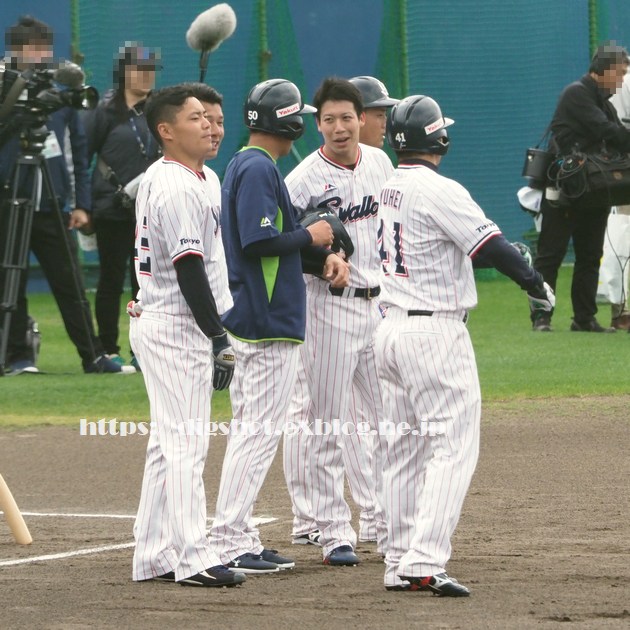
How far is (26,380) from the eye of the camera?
11469 mm

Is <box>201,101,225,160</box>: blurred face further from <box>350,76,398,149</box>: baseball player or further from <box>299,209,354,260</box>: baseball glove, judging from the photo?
<box>350,76,398,149</box>: baseball player

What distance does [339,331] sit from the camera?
6.23 meters

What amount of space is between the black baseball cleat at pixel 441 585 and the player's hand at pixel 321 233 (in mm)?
1437

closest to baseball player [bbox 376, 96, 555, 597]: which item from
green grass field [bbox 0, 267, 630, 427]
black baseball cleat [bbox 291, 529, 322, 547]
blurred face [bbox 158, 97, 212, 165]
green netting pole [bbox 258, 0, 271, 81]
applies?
blurred face [bbox 158, 97, 212, 165]

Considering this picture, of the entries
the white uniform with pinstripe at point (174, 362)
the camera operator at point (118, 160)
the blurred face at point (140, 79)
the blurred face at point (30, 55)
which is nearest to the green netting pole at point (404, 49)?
the camera operator at point (118, 160)

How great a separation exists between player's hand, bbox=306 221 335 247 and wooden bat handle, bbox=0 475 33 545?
6.05ft

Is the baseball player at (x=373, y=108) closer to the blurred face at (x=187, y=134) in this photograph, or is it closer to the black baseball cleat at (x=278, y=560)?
the blurred face at (x=187, y=134)

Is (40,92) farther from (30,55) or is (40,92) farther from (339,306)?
(339,306)

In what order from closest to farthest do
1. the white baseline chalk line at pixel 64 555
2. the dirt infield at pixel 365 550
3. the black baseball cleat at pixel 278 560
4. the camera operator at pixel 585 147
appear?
1. the dirt infield at pixel 365 550
2. the black baseball cleat at pixel 278 560
3. the white baseline chalk line at pixel 64 555
4. the camera operator at pixel 585 147

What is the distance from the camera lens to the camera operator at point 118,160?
11570 mm

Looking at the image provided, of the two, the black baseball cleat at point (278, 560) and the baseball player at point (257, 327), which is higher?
the baseball player at point (257, 327)

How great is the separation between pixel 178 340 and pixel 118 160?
21.0ft

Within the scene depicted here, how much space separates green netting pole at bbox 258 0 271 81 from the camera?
1714 cm

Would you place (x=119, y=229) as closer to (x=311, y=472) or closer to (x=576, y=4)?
(x=311, y=472)
